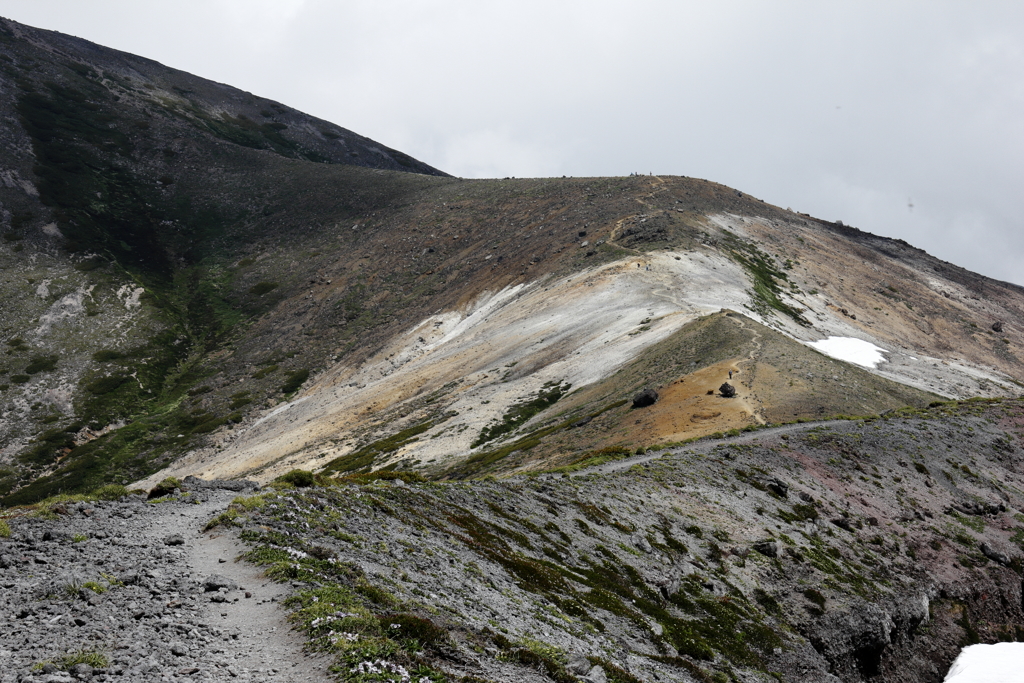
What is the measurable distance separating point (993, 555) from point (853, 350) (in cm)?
4436

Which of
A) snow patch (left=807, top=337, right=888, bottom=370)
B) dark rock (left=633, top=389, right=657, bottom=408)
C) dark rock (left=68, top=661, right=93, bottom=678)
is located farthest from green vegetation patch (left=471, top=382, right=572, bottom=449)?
dark rock (left=68, top=661, right=93, bottom=678)

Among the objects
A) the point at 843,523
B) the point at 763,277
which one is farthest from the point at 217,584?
the point at 763,277

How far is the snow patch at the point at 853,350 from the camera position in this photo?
3083 inches

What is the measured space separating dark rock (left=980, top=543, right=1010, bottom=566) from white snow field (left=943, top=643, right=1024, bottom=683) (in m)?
6.49

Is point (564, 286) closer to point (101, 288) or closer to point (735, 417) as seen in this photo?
point (735, 417)

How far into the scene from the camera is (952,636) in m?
35.5

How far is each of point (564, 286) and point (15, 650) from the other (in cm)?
8694

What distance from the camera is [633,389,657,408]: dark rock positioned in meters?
56.2

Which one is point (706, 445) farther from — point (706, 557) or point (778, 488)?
point (706, 557)

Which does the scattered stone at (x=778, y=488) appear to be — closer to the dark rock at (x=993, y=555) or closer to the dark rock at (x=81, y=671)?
the dark rock at (x=993, y=555)

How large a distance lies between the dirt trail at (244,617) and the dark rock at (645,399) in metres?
40.7

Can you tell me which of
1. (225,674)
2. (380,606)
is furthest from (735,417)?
(225,674)

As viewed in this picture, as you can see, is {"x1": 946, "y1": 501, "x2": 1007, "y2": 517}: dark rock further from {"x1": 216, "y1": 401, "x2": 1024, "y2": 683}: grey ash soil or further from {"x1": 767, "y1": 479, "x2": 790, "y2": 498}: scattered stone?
{"x1": 767, "y1": 479, "x2": 790, "y2": 498}: scattered stone

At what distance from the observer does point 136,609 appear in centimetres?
1540
